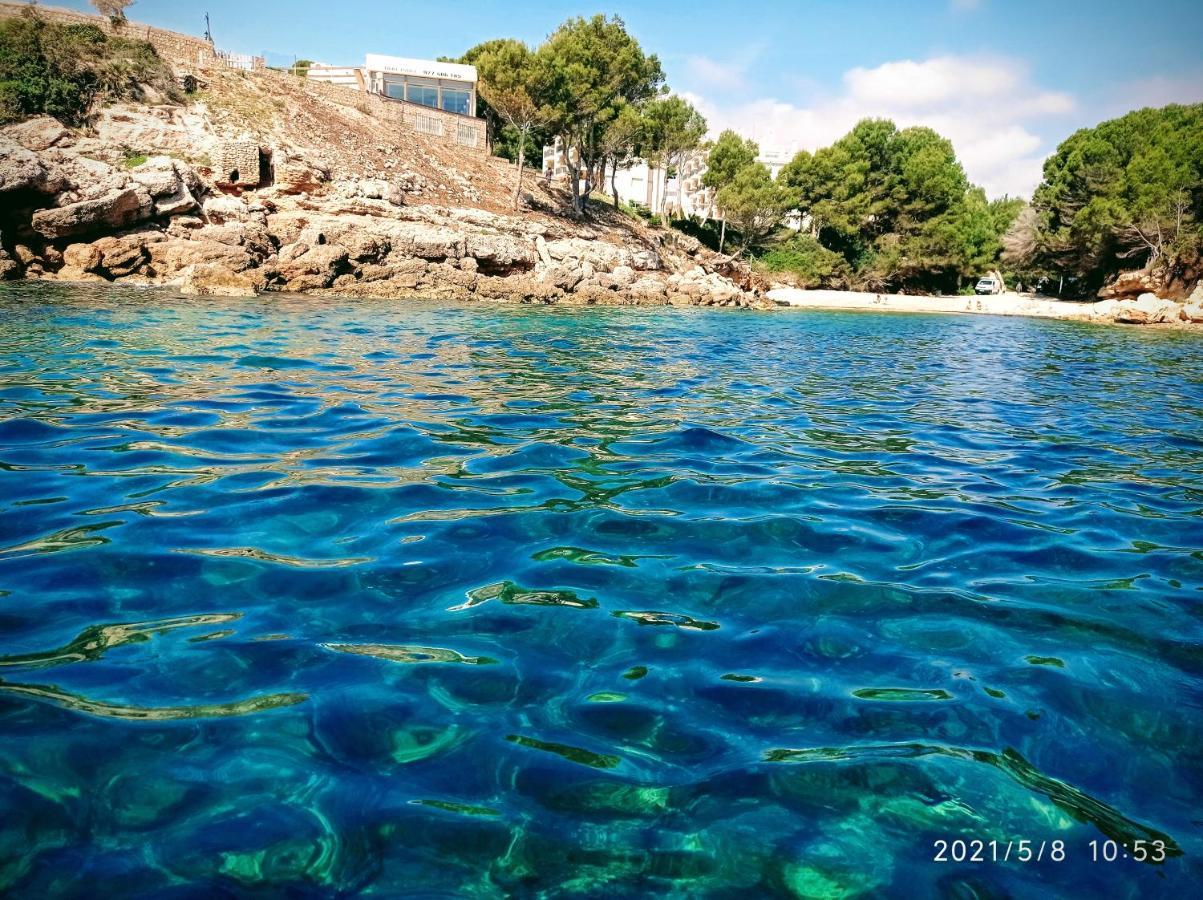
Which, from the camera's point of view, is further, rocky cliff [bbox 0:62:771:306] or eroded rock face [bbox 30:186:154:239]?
rocky cliff [bbox 0:62:771:306]

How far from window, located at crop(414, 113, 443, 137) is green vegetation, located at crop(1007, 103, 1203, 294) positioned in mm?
40108

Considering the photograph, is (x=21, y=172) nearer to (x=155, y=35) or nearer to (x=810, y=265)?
(x=155, y=35)

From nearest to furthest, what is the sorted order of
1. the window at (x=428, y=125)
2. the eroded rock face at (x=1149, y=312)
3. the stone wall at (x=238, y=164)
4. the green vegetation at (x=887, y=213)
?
1. the stone wall at (x=238, y=164)
2. the eroded rock face at (x=1149, y=312)
3. the window at (x=428, y=125)
4. the green vegetation at (x=887, y=213)

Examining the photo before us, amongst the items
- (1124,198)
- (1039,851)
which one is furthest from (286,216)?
(1124,198)

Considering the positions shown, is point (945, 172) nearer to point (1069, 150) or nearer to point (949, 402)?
point (1069, 150)

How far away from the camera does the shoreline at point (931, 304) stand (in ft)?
Result: 132

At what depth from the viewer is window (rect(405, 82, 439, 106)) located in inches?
1886

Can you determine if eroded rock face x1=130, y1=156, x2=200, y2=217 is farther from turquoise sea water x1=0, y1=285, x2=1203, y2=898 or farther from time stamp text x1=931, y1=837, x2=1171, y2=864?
time stamp text x1=931, y1=837, x2=1171, y2=864

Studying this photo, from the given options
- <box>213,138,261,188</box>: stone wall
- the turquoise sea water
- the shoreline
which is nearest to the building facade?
<box>213,138,261,188</box>: stone wall

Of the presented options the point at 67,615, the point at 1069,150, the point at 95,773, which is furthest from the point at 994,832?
the point at 1069,150

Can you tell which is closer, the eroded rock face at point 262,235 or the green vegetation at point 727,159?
the eroded rock face at point 262,235

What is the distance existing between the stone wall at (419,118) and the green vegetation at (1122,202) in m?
38.4

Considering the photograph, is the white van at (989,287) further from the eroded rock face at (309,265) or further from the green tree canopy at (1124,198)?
the eroded rock face at (309,265)

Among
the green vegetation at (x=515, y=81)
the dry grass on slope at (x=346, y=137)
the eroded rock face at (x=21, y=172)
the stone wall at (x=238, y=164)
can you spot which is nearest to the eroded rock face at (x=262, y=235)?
the eroded rock face at (x=21, y=172)
